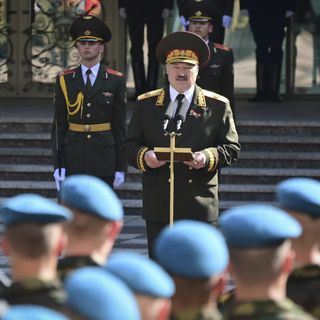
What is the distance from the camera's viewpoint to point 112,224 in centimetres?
550

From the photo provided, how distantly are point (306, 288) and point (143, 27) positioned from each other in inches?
446

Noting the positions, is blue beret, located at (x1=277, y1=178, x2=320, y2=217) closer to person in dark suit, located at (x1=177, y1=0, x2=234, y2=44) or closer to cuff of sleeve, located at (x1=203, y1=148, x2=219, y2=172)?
cuff of sleeve, located at (x1=203, y1=148, x2=219, y2=172)

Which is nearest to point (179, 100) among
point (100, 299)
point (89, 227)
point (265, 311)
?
point (89, 227)

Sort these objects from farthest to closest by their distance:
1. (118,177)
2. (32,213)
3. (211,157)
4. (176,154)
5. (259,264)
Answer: (118,177), (211,157), (176,154), (32,213), (259,264)

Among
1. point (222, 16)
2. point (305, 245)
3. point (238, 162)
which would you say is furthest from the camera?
point (222, 16)

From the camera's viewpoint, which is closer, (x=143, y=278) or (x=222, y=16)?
(x=143, y=278)

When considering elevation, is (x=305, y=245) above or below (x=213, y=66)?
below

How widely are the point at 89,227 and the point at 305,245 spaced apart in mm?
817

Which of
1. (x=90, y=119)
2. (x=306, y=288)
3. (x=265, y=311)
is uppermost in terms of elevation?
(x=90, y=119)

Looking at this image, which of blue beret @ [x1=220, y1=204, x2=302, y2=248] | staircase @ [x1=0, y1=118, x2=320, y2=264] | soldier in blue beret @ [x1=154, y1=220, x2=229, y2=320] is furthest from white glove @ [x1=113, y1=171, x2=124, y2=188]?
soldier in blue beret @ [x1=154, y1=220, x2=229, y2=320]

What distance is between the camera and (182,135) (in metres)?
8.66

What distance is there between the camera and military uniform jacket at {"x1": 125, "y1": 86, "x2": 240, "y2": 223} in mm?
8672

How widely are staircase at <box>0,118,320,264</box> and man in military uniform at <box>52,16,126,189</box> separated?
283 cm

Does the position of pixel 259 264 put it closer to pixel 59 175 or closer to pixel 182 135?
pixel 182 135
